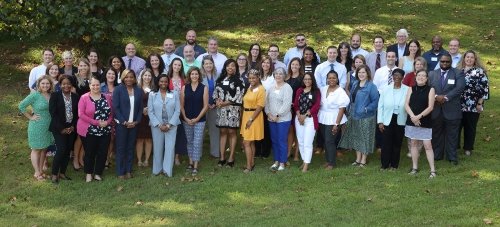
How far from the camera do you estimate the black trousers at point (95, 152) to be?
33.5 ft

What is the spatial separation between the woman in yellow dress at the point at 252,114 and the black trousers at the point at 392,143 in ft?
6.58

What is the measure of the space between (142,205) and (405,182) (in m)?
3.94

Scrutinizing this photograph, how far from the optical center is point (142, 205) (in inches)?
369

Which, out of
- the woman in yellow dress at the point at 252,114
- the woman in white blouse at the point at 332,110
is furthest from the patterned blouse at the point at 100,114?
the woman in white blouse at the point at 332,110

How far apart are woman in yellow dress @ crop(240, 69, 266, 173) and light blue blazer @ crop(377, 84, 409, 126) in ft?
6.17

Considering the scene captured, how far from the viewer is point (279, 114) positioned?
415 inches

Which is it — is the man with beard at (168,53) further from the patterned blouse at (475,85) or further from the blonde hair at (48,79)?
the patterned blouse at (475,85)

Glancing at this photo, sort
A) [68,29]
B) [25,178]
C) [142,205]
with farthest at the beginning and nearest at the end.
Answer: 1. [68,29]
2. [25,178]
3. [142,205]

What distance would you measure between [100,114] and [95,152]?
672mm

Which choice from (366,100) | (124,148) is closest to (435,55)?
(366,100)

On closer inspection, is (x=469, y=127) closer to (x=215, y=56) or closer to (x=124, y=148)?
(x=215, y=56)

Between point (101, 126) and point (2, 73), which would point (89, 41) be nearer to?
point (2, 73)

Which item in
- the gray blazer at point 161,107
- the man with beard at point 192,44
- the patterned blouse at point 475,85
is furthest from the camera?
the man with beard at point 192,44

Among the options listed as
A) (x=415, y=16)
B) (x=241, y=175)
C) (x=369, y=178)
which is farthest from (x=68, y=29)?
(x=415, y=16)
